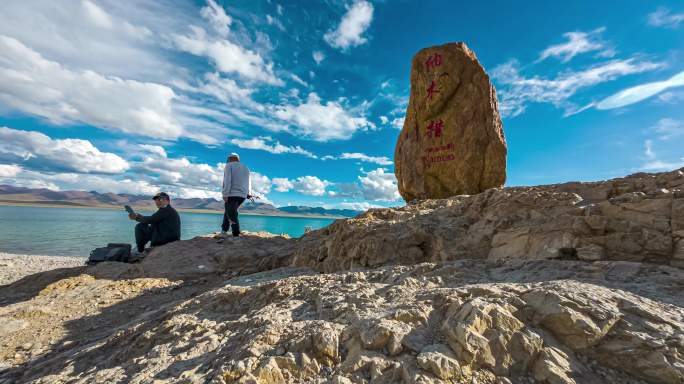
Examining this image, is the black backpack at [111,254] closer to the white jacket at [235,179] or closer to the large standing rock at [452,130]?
the white jacket at [235,179]

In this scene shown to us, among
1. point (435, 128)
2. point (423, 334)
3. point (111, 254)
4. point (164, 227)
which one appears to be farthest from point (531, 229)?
point (111, 254)

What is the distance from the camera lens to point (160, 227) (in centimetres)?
1019

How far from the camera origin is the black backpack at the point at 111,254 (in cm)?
935

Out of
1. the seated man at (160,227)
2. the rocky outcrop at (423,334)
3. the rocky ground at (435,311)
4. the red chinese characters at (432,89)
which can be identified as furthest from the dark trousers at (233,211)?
the red chinese characters at (432,89)

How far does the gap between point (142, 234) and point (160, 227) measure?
64cm

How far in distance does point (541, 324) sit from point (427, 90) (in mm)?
12763

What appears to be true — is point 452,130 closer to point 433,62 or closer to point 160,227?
point 433,62

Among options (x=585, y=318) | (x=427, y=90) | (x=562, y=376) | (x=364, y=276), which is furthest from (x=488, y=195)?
(x=427, y=90)

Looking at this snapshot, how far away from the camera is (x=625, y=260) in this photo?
397 centimetres

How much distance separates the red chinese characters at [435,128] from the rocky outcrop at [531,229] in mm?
6133

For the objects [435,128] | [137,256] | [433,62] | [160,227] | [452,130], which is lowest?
[137,256]

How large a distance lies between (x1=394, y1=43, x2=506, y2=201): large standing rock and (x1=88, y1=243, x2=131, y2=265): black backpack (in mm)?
11048

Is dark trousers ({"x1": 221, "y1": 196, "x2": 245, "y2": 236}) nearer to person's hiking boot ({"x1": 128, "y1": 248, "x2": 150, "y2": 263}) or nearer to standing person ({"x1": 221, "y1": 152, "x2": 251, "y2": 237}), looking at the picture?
standing person ({"x1": 221, "y1": 152, "x2": 251, "y2": 237})

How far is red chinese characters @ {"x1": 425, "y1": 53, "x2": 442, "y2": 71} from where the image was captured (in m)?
13.6
